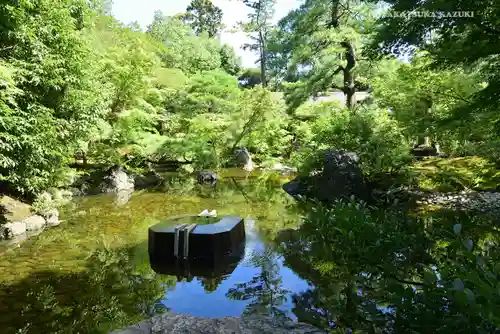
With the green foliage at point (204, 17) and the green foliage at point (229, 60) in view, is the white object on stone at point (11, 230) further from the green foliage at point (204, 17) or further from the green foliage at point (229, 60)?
the green foliage at point (204, 17)

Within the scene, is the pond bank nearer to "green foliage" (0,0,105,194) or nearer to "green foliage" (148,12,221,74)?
"green foliage" (0,0,105,194)

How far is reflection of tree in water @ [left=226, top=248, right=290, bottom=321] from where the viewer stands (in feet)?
13.7

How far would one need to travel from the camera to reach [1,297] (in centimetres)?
448

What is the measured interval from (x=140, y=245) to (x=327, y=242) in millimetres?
5121

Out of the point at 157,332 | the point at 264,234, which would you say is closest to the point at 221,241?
the point at 264,234

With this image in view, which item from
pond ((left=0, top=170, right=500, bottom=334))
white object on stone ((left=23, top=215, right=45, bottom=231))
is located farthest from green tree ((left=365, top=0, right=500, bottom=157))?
white object on stone ((left=23, top=215, right=45, bottom=231))

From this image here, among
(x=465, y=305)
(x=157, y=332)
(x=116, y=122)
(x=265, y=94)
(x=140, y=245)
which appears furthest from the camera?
(x=265, y=94)

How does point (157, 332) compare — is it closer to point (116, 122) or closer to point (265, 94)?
point (116, 122)

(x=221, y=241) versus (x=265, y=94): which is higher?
→ (x=265, y=94)

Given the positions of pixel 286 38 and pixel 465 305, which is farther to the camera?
pixel 286 38

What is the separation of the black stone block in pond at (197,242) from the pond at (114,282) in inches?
12.2

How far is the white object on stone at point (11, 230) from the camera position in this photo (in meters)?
7.12

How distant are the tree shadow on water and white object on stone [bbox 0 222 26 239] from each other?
8.04 feet

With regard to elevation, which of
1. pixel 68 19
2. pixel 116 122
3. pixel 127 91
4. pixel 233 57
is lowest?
pixel 116 122
